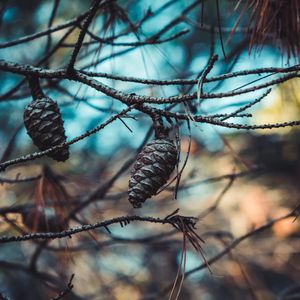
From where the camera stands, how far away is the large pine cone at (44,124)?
79 cm

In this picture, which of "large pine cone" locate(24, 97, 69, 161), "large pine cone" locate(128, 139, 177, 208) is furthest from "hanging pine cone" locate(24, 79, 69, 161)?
"large pine cone" locate(128, 139, 177, 208)

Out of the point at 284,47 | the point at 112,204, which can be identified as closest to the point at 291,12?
the point at 284,47

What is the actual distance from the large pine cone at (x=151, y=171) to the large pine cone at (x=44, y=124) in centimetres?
15

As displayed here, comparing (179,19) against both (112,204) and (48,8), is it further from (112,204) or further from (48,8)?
(48,8)

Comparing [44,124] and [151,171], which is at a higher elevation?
[44,124]

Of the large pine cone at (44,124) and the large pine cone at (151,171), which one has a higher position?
the large pine cone at (44,124)

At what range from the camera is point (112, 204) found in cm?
234

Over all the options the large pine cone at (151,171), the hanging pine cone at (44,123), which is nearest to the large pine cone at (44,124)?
the hanging pine cone at (44,123)

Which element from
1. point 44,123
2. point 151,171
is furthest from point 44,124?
point 151,171

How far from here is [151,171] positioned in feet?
2.33

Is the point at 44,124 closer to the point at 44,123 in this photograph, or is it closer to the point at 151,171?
the point at 44,123

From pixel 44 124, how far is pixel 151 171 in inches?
8.5

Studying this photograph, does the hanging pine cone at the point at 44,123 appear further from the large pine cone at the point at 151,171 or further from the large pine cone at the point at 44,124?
the large pine cone at the point at 151,171

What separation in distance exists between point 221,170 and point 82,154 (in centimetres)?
97
